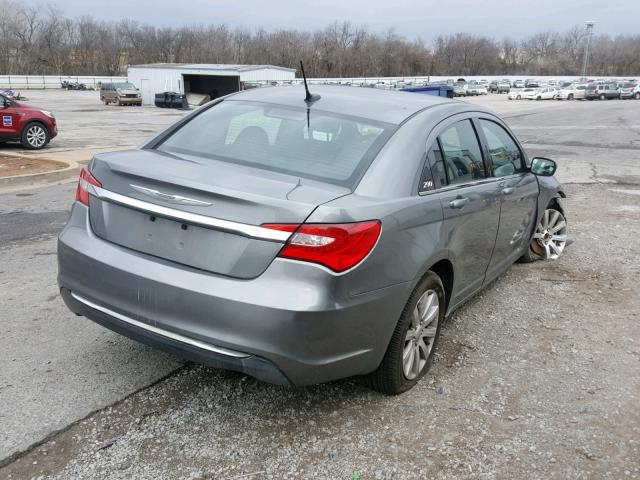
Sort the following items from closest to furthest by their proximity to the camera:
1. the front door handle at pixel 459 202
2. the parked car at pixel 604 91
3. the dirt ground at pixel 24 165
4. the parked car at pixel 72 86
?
the front door handle at pixel 459 202 < the dirt ground at pixel 24 165 < the parked car at pixel 604 91 < the parked car at pixel 72 86

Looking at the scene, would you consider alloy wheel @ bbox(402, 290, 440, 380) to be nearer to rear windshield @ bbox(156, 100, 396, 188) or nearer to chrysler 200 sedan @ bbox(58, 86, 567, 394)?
chrysler 200 sedan @ bbox(58, 86, 567, 394)

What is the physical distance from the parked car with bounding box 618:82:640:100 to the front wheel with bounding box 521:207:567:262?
213ft

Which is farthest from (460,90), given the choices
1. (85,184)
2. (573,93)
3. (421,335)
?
(85,184)

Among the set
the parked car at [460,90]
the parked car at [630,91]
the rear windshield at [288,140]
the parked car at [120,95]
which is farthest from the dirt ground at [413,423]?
the parked car at [460,90]

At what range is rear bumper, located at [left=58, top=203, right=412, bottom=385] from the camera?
264 centimetres

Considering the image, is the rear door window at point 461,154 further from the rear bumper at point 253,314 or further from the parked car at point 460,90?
the parked car at point 460,90

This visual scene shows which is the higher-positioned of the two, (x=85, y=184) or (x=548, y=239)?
(x=85, y=184)

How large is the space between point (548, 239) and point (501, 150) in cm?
182

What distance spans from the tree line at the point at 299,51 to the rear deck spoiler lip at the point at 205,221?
5018 inches

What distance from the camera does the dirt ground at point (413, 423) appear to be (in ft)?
9.04

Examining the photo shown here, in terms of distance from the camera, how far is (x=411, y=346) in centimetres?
334

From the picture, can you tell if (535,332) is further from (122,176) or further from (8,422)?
(8,422)

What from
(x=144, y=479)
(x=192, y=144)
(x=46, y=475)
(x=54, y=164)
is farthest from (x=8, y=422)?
(x=54, y=164)

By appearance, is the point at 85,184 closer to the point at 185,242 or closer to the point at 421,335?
the point at 185,242
